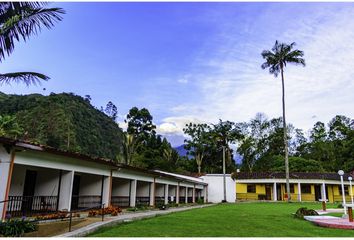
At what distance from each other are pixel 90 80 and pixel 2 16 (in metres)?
15.8

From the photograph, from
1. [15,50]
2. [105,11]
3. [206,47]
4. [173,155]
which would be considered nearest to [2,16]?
[15,50]

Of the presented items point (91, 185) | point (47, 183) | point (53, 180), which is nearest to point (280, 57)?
point (91, 185)

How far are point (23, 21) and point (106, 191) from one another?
10363 mm

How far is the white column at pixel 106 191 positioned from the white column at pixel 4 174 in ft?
22.6

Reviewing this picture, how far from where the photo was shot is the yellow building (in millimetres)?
38406

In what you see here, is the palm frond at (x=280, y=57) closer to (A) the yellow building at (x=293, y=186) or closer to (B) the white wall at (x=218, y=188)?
(A) the yellow building at (x=293, y=186)

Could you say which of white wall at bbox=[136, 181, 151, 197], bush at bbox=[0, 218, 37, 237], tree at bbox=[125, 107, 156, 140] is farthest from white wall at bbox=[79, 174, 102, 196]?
tree at bbox=[125, 107, 156, 140]

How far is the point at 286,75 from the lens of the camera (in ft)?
117

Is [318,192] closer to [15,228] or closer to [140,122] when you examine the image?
[140,122]

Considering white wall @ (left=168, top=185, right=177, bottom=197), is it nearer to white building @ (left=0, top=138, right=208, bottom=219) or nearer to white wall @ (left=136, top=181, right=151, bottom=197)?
white wall @ (left=136, top=181, right=151, bottom=197)

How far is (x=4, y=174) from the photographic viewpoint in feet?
33.5

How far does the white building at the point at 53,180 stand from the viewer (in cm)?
1041

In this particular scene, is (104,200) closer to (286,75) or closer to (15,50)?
(15,50)

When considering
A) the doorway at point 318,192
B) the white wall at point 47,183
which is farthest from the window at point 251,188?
the white wall at point 47,183
